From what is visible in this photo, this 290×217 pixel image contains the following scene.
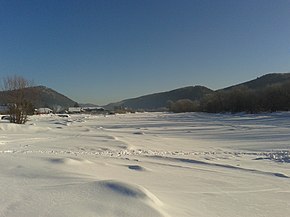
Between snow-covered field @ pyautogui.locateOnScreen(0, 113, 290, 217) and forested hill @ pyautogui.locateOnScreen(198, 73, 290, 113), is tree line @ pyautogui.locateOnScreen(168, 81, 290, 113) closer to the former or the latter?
forested hill @ pyautogui.locateOnScreen(198, 73, 290, 113)

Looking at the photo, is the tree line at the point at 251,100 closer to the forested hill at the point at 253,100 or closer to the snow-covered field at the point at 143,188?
the forested hill at the point at 253,100

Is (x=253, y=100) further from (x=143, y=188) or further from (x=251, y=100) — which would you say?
(x=143, y=188)

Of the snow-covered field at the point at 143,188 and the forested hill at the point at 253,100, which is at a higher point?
the forested hill at the point at 253,100

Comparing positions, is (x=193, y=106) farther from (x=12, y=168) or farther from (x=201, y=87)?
(x=12, y=168)

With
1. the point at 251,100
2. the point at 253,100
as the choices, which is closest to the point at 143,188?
the point at 253,100

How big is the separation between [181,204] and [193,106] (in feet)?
379

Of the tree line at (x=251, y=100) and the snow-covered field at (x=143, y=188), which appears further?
the tree line at (x=251, y=100)

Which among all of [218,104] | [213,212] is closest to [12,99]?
[213,212]

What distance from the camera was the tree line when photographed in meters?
74.9

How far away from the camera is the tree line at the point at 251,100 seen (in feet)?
246

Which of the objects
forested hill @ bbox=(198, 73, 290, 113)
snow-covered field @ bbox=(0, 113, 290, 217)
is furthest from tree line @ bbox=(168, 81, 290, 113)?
snow-covered field @ bbox=(0, 113, 290, 217)

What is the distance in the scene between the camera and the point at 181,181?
7.12m

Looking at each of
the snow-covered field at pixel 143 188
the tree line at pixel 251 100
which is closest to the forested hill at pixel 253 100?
the tree line at pixel 251 100

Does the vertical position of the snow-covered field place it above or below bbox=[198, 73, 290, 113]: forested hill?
below
